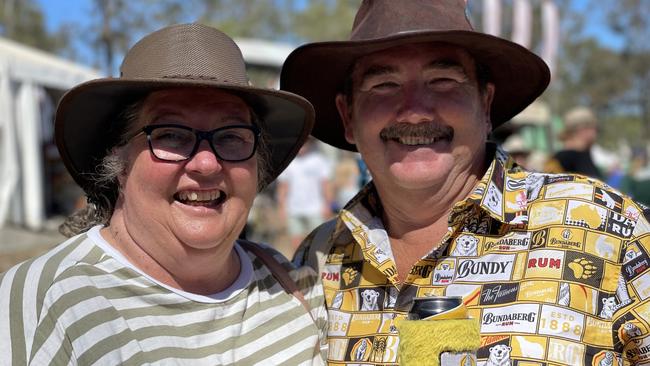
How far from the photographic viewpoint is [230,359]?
88.6 inches

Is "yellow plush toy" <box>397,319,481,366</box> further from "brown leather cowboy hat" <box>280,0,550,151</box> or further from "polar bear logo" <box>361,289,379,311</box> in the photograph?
"brown leather cowboy hat" <box>280,0,550,151</box>

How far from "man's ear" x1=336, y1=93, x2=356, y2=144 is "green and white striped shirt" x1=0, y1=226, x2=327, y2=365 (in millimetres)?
663

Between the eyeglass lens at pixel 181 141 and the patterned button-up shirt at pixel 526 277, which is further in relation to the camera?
the eyeglass lens at pixel 181 141

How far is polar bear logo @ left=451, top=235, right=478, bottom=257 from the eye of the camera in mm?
2371

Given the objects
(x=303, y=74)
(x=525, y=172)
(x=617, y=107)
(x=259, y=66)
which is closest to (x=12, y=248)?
(x=259, y=66)

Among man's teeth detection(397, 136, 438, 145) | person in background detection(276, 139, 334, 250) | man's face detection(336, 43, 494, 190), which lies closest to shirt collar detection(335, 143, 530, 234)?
man's face detection(336, 43, 494, 190)

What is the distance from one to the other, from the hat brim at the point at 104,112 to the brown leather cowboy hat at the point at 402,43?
24 centimetres

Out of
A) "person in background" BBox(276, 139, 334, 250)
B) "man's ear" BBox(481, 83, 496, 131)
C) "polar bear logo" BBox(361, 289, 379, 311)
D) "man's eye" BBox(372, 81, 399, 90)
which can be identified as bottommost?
"polar bear logo" BBox(361, 289, 379, 311)

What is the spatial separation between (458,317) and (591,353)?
1.97 feet

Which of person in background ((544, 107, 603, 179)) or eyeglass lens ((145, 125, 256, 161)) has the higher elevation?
person in background ((544, 107, 603, 179))

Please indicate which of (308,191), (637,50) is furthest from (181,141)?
(637,50)

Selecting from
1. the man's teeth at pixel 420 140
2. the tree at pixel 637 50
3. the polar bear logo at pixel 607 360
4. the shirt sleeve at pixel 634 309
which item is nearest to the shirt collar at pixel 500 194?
the man's teeth at pixel 420 140

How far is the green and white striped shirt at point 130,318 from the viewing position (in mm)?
1946

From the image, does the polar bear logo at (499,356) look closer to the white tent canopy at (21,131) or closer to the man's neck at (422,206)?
the man's neck at (422,206)
